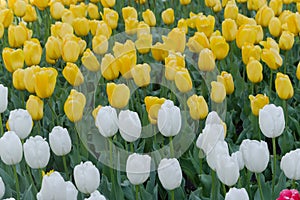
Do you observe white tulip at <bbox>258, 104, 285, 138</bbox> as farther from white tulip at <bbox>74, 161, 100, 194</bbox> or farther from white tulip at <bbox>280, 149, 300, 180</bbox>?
white tulip at <bbox>74, 161, 100, 194</bbox>

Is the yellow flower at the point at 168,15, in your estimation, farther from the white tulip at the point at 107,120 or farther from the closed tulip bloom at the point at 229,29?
the white tulip at the point at 107,120

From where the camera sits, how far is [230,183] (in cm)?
236

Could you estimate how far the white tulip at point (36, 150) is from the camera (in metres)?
2.50

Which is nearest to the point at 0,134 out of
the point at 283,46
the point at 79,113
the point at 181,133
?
the point at 79,113

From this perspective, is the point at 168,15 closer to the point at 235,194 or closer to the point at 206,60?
the point at 206,60

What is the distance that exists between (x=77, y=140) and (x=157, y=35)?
159 centimetres

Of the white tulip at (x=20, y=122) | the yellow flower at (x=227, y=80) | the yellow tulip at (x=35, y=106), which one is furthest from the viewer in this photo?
the yellow flower at (x=227, y=80)

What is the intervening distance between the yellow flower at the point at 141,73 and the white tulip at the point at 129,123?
555mm

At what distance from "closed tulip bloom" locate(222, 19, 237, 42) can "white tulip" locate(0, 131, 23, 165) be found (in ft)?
5.34

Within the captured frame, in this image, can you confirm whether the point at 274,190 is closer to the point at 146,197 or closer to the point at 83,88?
the point at 146,197

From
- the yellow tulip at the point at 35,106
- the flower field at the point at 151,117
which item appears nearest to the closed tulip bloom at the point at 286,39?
the flower field at the point at 151,117

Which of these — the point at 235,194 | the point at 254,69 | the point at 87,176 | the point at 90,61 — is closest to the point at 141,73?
the point at 90,61

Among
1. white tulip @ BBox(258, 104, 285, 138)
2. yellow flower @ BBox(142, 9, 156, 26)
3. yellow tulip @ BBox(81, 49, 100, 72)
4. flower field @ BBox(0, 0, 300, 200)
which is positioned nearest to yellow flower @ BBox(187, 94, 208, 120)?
flower field @ BBox(0, 0, 300, 200)

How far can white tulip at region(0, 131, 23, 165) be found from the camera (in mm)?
2506
